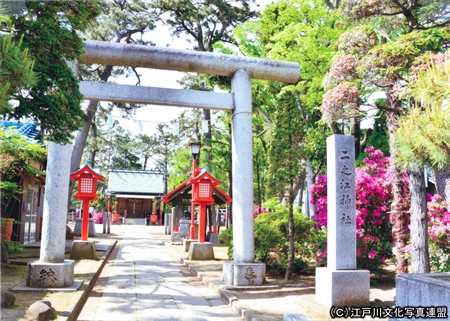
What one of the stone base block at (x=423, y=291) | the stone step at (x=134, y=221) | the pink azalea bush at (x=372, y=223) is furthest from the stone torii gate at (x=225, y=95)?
the stone step at (x=134, y=221)

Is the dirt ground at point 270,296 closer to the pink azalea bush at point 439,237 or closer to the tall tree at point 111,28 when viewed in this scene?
the pink azalea bush at point 439,237

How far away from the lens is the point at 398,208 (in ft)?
28.2

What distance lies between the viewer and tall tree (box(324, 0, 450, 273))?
268 inches

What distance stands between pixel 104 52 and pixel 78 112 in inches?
135

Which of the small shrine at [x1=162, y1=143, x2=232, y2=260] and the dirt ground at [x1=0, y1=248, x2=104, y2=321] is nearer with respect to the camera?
the dirt ground at [x1=0, y1=248, x2=104, y2=321]

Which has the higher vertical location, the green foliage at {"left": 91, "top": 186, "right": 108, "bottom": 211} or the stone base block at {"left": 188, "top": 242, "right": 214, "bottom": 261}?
the green foliage at {"left": 91, "top": 186, "right": 108, "bottom": 211}

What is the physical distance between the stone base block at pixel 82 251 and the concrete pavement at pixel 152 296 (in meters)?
0.72

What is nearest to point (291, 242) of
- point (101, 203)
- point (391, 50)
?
point (391, 50)

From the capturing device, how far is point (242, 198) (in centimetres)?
912

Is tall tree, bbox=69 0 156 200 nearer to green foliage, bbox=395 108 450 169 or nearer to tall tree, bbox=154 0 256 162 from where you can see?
tall tree, bbox=154 0 256 162

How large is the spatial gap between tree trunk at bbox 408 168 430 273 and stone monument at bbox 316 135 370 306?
1045mm

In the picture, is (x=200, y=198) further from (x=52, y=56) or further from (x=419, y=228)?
(x=52, y=56)

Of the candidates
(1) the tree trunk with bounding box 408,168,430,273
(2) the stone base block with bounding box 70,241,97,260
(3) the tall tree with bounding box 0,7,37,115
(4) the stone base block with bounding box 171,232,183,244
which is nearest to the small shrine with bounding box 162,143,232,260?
(4) the stone base block with bounding box 171,232,183,244

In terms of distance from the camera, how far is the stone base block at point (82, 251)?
12.8 meters
